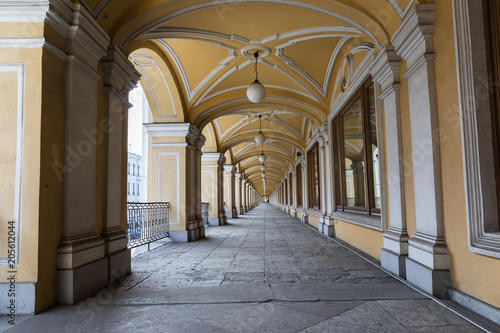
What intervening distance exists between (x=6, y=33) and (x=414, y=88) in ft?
14.9

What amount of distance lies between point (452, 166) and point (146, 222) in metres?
6.12

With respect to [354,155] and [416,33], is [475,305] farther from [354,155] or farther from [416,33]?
[354,155]

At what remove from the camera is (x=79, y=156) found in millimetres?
3793

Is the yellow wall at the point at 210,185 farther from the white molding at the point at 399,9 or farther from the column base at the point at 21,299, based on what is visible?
the column base at the point at 21,299

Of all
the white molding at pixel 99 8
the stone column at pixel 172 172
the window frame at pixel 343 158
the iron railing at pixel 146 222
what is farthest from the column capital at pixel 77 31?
the stone column at pixel 172 172

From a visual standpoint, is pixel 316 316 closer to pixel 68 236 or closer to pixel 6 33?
pixel 68 236

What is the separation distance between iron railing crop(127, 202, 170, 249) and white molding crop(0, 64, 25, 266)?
11.5ft

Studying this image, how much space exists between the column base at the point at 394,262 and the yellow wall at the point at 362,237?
20.3 inches

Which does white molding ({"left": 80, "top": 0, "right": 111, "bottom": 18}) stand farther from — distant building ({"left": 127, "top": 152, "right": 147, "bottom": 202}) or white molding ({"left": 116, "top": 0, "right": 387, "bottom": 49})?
distant building ({"left": 127, "top": 152, "right": 147, "bottom": 202})

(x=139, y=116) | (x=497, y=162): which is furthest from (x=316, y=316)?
(x=139, y=116)

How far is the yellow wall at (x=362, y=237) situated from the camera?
226 inches

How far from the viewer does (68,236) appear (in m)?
3.53

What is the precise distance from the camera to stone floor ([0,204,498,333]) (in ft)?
9.34

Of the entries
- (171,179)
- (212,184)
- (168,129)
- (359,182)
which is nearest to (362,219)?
(359,182)
